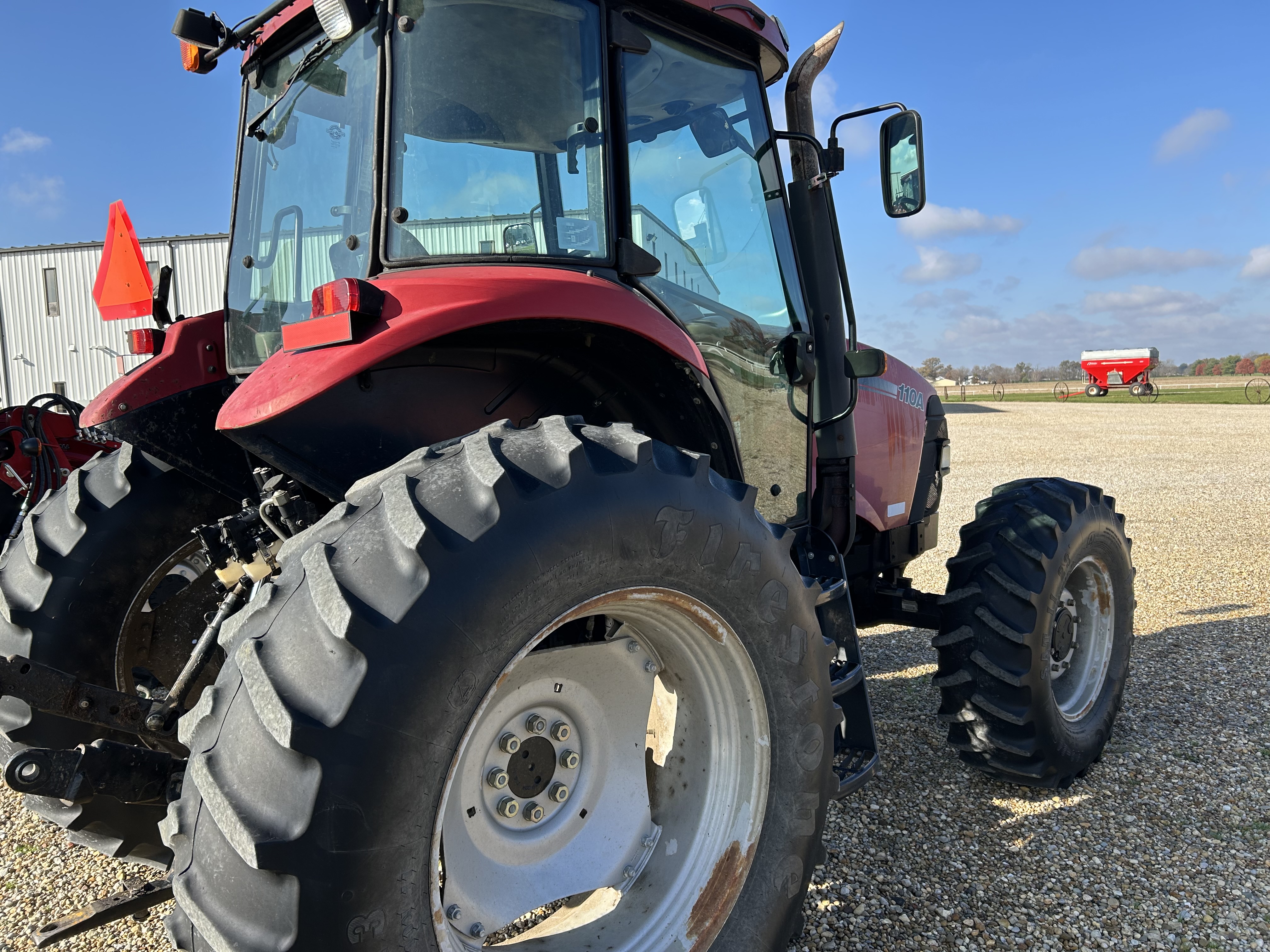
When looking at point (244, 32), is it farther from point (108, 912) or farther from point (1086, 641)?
point (1086, 641)

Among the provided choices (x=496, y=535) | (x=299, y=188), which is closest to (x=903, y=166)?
(x=299, y=188)

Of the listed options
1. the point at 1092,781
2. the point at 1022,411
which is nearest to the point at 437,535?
the point at 1092,781

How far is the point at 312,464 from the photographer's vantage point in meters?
1.93

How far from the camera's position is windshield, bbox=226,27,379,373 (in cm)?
221

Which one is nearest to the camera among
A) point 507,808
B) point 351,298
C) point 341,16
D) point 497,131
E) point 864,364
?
point 351,298

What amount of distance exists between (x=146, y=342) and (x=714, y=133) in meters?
2.07

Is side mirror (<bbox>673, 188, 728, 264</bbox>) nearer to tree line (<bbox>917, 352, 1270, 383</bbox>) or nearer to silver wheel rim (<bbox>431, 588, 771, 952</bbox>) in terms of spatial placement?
silver wheel rim (<bbox>431, 588, 771, 952</bbox>)

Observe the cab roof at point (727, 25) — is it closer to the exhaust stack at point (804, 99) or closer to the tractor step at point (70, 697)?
the exhaust stack at point (804, 99)

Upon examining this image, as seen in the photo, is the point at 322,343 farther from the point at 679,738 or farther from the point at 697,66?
the point at 697,66

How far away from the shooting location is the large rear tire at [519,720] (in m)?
1.30

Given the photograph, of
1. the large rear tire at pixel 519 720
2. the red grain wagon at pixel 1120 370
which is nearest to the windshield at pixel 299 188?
the large rear tire at pixel 519 720

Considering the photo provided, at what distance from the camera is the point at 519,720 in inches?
74.4

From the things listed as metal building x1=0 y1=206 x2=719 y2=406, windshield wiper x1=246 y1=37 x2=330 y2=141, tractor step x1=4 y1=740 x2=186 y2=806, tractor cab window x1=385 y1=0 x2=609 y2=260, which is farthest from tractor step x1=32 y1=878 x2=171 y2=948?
metal building x1=0 y1=206 x2=719 y2=406

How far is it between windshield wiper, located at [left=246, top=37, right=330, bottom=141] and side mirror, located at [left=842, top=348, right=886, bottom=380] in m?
1.97
